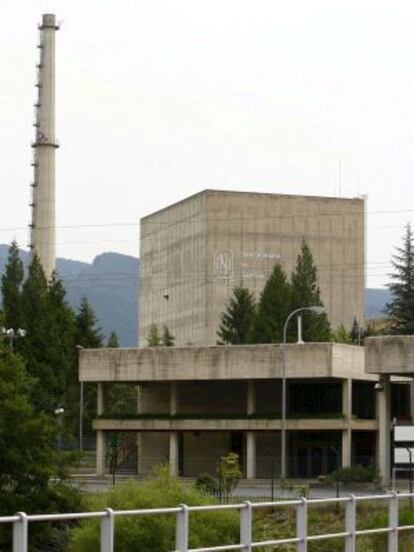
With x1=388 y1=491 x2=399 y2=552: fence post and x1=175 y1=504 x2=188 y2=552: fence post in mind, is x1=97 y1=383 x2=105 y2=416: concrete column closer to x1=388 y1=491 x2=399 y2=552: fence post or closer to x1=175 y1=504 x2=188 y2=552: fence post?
x1=388 y1=491 x2=399 y2=552: fence post

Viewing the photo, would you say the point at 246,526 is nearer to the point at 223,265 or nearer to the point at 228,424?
the point at 228,424

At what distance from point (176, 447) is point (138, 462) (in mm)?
A: 7462

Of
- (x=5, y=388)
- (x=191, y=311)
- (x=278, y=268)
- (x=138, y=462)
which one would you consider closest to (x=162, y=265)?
(x=191, y=311)

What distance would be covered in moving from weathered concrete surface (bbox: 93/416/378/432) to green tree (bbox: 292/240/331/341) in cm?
1951

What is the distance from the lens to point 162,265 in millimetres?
184875

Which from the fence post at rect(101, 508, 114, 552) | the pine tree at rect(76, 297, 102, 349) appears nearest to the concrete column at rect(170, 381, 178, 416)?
the pine tree at rect(76, 297, 102, 349)

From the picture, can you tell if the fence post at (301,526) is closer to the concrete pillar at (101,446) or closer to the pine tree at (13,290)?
the concrete pillar at (101,446)

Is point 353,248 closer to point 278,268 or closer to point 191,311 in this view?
point 191,311

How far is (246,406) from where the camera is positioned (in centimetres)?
10050

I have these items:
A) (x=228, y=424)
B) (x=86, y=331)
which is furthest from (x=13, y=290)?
(x=228, y=424)

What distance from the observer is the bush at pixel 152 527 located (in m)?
28.3

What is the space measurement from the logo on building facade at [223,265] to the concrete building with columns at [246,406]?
6794 centimetres

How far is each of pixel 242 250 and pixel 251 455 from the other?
81.4 m

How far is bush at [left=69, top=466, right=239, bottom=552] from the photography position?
28328 millimetres
